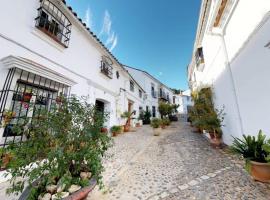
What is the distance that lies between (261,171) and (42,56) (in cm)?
592

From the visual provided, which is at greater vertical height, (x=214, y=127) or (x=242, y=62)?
(x=242, y=62)

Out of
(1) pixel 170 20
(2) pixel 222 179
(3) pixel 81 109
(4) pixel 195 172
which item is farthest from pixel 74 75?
(1) pixel 170 20

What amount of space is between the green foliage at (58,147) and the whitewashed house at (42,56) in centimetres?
24

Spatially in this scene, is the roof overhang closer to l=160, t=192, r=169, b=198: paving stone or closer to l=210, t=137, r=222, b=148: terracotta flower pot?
l=160, t=192, r=169, b=198: paving stone

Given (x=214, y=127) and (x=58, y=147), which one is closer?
(x=58, y=147)

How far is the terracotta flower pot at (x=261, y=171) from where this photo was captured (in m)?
2.38

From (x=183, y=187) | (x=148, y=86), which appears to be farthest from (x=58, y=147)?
(x=148, y=86)

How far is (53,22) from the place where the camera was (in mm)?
4414

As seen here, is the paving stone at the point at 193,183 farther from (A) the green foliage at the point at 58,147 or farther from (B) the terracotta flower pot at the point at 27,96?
(B) the terracotta flower pot at the point at 27,96

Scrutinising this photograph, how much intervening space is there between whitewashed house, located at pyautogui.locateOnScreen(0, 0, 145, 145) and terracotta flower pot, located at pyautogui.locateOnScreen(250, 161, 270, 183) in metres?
3.66

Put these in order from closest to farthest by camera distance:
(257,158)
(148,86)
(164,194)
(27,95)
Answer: (164,194) < (257,158) < (27,95) < (148,86)

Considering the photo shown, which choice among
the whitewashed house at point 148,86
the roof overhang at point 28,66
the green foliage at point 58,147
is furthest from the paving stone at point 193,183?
the whitewashed house at point 148,86

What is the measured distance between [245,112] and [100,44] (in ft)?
21.6

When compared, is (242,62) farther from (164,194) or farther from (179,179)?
(164,194)
